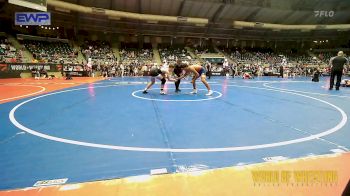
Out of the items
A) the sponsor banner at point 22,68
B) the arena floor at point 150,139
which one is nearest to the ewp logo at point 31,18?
the sponsor banner at point 22,68

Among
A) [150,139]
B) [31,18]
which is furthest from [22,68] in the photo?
[150,139]

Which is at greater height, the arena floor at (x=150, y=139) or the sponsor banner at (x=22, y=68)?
the sponsor banner at (x=22, y=68)

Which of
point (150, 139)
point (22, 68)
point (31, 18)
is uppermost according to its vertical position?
point (31, 18)

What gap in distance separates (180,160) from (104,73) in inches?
960

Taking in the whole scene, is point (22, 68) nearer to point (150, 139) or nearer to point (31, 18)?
point (31, 18)

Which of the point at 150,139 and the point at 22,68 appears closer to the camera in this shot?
the point at 150,139

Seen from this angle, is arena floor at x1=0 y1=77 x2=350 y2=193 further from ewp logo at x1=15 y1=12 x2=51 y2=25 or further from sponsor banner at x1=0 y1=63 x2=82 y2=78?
ewp logo at x1=15 y1=12 x2=51 y2=25

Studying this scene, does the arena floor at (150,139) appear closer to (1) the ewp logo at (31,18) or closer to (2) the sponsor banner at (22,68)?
(2) the sponsor banner at (22,68)

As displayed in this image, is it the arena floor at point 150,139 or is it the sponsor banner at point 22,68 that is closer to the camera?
the arena floor at point 150,139

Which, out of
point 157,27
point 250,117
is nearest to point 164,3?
point 157,27

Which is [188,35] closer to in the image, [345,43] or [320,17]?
[320,17]

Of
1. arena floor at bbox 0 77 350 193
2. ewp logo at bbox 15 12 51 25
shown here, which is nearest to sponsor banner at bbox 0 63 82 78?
ewp logo at bbox 15 12 51 25

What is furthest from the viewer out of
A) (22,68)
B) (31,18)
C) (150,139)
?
(31,18)

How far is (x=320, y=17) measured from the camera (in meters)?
41.7
